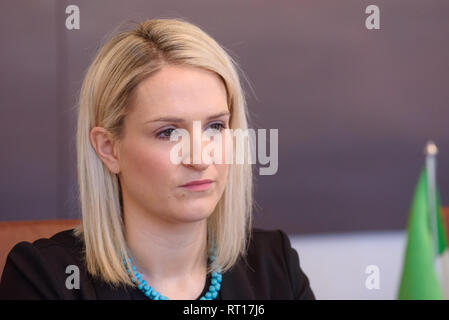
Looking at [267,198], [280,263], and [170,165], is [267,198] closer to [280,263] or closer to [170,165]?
[280,263]

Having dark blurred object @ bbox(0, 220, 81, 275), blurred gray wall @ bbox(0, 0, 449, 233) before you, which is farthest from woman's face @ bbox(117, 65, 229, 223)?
blurred gray wall @ bbox(0, 0, 449, 233)

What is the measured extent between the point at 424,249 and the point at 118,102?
1093 mm

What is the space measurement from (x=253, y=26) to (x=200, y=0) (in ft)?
0.68

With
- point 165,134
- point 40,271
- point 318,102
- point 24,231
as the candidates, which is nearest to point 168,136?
point 165,134

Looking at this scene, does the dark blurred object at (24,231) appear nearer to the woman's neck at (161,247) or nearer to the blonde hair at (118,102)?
the blonde hair at (118,102)

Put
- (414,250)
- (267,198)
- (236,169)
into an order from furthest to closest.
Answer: (267,198)
(414,250)
(236,169)

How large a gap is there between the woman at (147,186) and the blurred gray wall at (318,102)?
644 mm

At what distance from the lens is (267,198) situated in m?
2.12

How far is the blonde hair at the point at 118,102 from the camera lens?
4.33ft

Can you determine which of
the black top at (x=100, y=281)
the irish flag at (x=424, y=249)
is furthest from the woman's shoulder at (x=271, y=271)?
the irish flag at (x=424, y=249)

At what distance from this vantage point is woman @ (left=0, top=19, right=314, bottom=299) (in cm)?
130

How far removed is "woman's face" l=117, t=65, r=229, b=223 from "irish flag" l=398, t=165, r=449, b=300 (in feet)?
2.71

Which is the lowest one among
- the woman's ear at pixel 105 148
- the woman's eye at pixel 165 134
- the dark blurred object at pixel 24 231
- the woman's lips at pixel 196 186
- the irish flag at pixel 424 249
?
the irish flag at pixel 424 249
